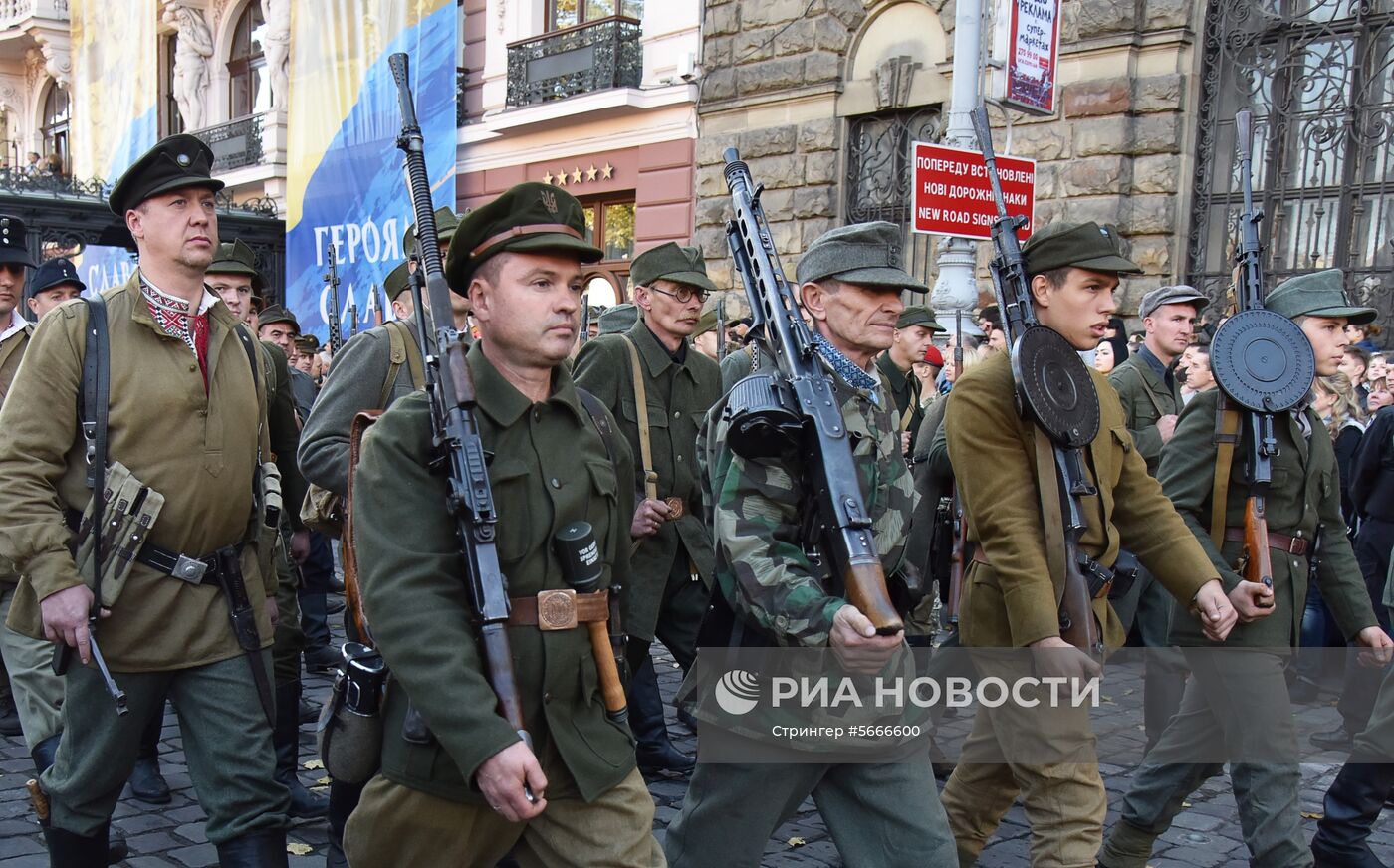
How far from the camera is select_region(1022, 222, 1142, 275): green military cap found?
12.6 ft

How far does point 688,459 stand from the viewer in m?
5.57

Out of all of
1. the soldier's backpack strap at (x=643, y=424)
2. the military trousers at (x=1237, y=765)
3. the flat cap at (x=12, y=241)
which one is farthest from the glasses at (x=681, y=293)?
the flat cap at (x=12, y=241)

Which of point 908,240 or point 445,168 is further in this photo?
point 445,168

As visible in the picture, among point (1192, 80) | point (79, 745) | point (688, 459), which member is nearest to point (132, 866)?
point (79, 745)

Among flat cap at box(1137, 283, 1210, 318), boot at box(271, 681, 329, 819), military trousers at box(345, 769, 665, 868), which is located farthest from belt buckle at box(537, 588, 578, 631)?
flat cap at box(1137, 283, 1210, 318)

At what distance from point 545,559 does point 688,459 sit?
2.79 metres

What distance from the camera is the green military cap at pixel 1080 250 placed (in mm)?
3850

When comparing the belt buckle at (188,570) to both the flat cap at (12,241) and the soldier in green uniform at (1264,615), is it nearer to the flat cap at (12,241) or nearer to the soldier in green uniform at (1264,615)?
the flat cap at (12,241)

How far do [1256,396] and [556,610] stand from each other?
105 inches

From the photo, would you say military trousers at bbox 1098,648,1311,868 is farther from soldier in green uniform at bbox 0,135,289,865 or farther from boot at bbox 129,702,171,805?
boot at bbox 129,702,171,805

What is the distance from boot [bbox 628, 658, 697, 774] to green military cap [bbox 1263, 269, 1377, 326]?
280 centimetres

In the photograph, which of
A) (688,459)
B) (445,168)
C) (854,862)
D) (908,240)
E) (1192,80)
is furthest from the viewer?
(445,168)

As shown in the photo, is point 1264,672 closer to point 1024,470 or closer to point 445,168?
point 1024,470

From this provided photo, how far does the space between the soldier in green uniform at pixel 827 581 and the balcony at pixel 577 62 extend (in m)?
13.9
